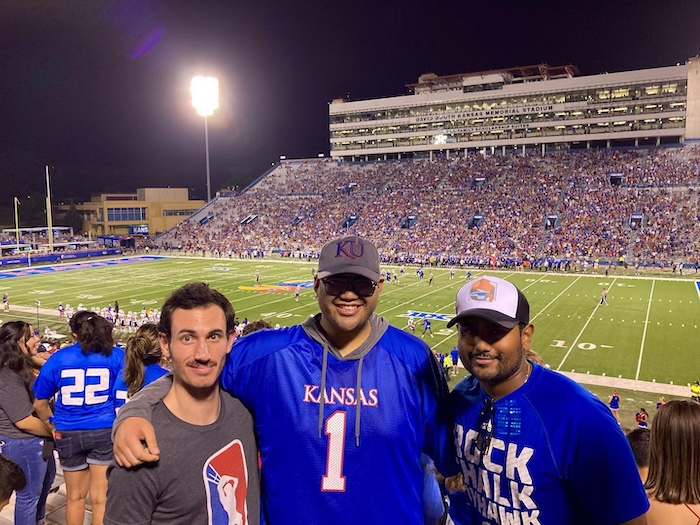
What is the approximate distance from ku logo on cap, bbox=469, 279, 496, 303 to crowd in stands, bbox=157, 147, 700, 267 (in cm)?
3829

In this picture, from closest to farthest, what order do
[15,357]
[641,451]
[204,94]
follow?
[641,451]
[15,357]
[204,94]

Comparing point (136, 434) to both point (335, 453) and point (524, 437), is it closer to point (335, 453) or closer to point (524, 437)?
point (335, 453)

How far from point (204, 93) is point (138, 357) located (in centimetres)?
6688

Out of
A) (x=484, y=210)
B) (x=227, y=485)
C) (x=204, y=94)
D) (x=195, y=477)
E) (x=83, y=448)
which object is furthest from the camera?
(x=204, y=94)

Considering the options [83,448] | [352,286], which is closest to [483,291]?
[352,286]

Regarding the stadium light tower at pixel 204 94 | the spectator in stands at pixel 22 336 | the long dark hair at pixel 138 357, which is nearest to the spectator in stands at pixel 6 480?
the long dark hair at pixel 138 357

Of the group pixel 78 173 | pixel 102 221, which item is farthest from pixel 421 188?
pixel 78 173

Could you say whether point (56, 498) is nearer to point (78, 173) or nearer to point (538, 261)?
point (538, 261)

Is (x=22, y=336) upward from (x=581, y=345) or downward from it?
upward

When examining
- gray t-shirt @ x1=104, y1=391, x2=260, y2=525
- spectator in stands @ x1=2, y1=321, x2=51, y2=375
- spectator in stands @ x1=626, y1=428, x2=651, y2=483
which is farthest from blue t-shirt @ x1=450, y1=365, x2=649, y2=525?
spectator in stands @ x1=2, y1=321, x2=51, y2=375

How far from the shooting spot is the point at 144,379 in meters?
4.21

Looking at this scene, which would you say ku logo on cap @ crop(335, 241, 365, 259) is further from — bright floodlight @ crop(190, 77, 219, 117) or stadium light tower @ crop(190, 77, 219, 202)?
bright floodlight @ crop(190, 77, 219, 117)

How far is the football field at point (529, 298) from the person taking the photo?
17812mm

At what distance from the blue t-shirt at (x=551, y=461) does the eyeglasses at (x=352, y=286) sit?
0.73m
